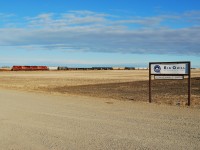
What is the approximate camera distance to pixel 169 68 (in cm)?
1738

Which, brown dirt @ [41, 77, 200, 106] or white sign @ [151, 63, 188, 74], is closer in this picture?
white sign @ [151, 63, 188, 74]

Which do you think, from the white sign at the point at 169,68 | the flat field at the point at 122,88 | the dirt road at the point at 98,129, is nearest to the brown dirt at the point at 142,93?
the flat field at the point at 122,88

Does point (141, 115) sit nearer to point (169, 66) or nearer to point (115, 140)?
point (115, 140)

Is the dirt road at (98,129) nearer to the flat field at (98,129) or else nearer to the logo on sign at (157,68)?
the flat field at (98,129)

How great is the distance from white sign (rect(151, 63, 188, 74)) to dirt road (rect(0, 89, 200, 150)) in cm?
384

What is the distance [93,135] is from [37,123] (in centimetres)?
240

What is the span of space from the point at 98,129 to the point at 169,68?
841cm

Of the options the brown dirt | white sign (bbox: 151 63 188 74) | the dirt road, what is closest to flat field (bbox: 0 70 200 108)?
the brown dirt

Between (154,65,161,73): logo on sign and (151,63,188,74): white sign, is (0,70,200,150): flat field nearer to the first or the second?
(151,63,188,74): white sign

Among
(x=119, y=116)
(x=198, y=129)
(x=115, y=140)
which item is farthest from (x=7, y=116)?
(x=198, y=129)

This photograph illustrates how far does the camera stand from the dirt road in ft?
26.3

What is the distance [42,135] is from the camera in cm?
902

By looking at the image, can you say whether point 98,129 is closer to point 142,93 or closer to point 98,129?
point 98,129

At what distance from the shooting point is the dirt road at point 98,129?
8031 mm
